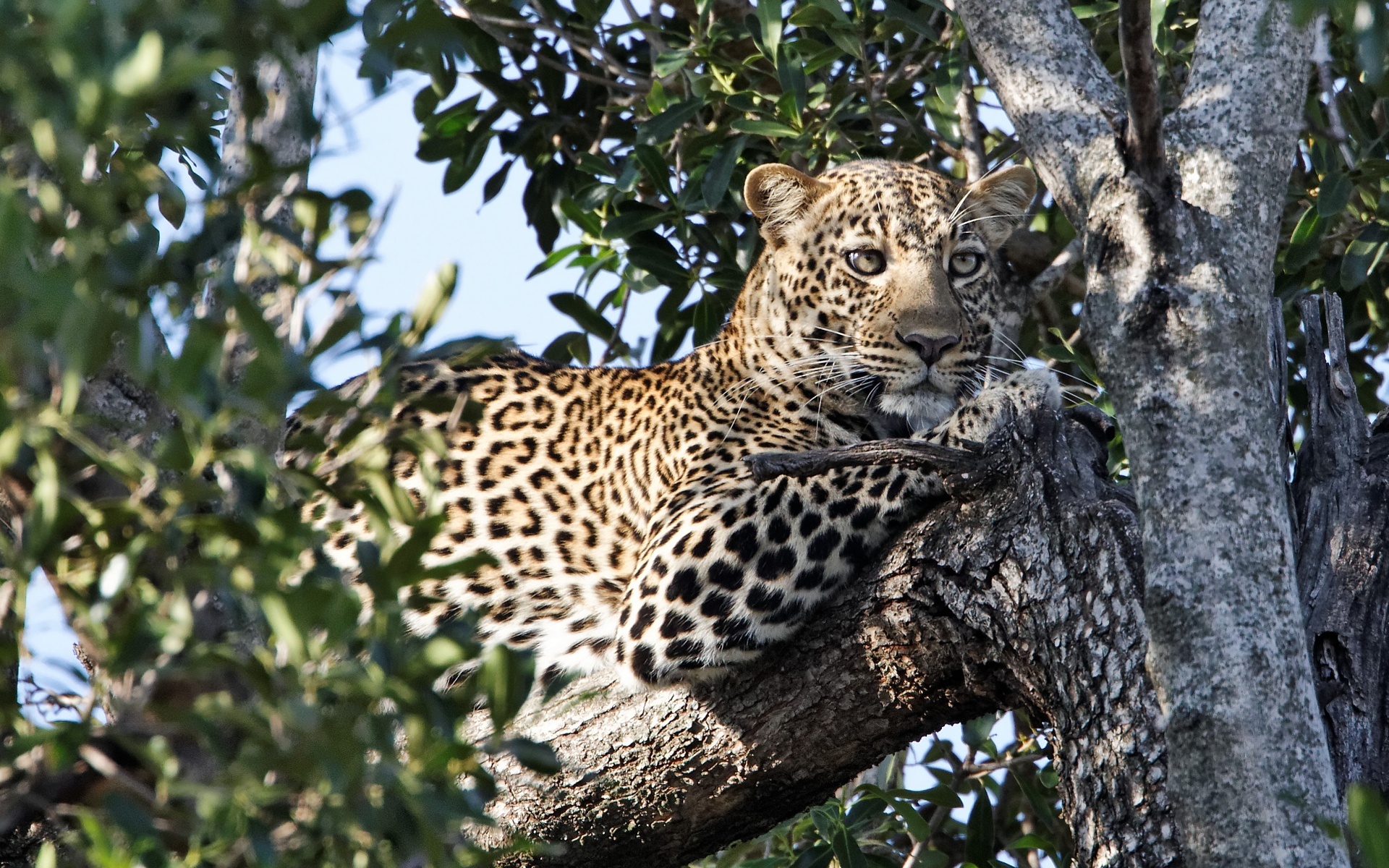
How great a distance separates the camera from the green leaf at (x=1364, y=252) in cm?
506

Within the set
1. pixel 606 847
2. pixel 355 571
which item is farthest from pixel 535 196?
pixel 606 847

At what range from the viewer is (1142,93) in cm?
290

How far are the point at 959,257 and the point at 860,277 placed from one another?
38 centimetres

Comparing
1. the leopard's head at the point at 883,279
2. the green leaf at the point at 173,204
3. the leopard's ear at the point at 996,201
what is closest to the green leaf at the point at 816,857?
the leopard's head at the point at 883,279

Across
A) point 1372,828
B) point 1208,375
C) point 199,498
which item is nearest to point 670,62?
point 1208,375

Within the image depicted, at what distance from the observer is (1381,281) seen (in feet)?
18.9

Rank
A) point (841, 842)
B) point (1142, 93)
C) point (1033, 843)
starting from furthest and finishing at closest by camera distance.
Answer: point (1033, 843), point (841, 842), point (1142, 93)

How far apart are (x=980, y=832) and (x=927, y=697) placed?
1.44m

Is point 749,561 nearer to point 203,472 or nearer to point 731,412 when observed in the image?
point 731,412

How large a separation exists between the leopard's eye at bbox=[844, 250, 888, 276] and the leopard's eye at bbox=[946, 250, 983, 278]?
25cm

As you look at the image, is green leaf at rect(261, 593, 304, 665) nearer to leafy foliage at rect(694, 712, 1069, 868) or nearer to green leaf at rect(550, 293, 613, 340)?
leafy foliage at rect(694, 712, 1069, 868)

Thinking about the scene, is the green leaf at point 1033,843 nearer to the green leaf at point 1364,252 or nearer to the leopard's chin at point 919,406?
the leopard's chin at point 919,406

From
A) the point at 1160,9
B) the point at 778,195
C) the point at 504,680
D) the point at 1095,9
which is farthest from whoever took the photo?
the point at 778,195

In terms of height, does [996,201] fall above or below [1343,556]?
above
